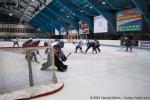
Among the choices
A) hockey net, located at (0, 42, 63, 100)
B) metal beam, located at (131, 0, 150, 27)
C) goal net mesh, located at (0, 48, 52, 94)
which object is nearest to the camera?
hockey net, located at (0, 42, 63, 100)

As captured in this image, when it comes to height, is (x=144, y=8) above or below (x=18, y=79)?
above

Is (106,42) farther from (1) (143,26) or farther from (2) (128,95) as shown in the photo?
(2) (128,95)

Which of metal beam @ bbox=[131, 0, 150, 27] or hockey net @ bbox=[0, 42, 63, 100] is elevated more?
metal beam @ bbox=[131, 0, 150, 27]

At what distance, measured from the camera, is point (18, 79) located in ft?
16.0

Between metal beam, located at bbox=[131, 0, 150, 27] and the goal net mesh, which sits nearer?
the goal net mesh

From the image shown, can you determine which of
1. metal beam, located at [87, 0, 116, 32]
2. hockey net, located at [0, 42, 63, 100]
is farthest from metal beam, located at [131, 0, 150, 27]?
hockey net, located at [0, 42, 63, 100]

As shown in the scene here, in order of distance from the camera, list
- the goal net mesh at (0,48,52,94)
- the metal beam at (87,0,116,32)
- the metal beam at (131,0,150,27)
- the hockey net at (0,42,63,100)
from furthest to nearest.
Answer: the metal beam at (87,0,116,32) < the metal beam at (131,0,150,27) < the goal net mesh at (0,48,52,94) < the hockey net at (0,42,63,100)

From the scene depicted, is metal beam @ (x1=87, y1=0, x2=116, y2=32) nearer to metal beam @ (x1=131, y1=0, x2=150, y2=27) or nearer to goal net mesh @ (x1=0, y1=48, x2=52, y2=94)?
metal beam @ (x1=131, y1=0, x2=150, y2=27)

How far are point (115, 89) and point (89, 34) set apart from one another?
2436 centimetres

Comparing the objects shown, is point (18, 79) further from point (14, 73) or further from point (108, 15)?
point (108, 15)

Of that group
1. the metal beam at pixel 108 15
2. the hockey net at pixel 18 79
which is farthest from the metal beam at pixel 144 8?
the hockey net at pixel 18 79

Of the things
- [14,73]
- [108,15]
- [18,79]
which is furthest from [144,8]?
[18,79]

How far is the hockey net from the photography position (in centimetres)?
395

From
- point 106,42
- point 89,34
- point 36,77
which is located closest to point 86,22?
point 89,34
